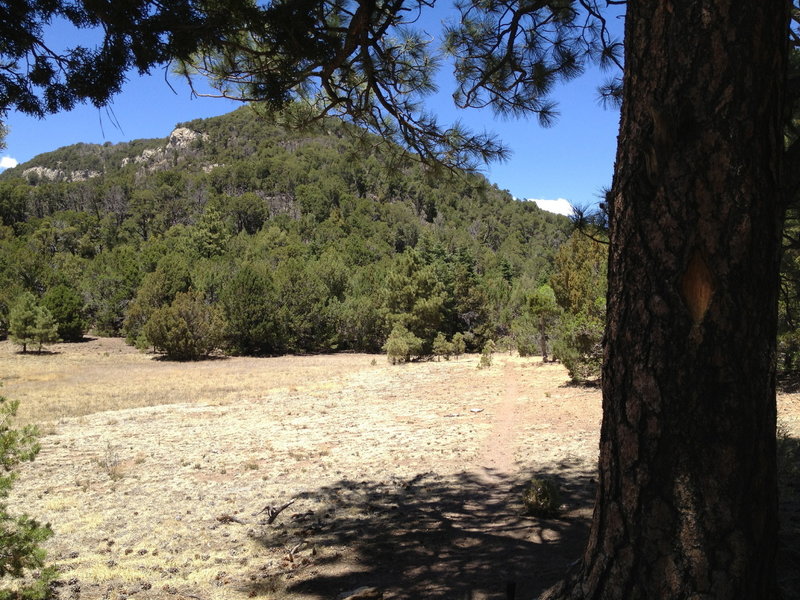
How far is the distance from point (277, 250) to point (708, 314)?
49.3 metres

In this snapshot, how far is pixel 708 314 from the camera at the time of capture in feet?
5.54

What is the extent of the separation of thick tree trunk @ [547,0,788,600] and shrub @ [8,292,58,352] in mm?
30994

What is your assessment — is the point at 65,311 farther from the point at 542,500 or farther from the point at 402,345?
the point at 542,500

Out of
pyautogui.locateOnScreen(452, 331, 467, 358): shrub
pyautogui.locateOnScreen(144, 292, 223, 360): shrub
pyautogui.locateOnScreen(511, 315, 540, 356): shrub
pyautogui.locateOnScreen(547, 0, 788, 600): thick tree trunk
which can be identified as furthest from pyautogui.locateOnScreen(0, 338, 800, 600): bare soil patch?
pyautogui.locateOnScreen(144, 292, 223, 360): shrub

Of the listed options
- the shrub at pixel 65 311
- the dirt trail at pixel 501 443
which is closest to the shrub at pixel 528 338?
the dirt trail at pixel 501 443

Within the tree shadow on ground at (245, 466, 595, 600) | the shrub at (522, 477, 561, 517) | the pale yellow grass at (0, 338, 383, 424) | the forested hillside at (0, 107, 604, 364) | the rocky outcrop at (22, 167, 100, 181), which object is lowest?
the pale yellow grass at (0, 338, 383, 424)

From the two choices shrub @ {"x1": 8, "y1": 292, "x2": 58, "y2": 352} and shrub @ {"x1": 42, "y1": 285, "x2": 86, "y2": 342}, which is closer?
shrub @ {"x1": 8, "y1": 292, "x2": 58, "y2": 352}

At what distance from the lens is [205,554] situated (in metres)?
4.30

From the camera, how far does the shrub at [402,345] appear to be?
2314 centimetres

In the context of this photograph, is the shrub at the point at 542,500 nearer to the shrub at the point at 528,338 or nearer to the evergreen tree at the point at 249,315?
the shrub at the point at 528,338

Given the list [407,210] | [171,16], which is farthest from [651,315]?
[407,210]

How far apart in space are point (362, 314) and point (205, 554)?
95.4 ft

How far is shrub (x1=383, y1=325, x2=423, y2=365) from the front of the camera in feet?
75.9

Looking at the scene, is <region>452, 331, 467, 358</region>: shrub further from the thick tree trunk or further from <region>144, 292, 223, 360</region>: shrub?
the thick tree trunk
